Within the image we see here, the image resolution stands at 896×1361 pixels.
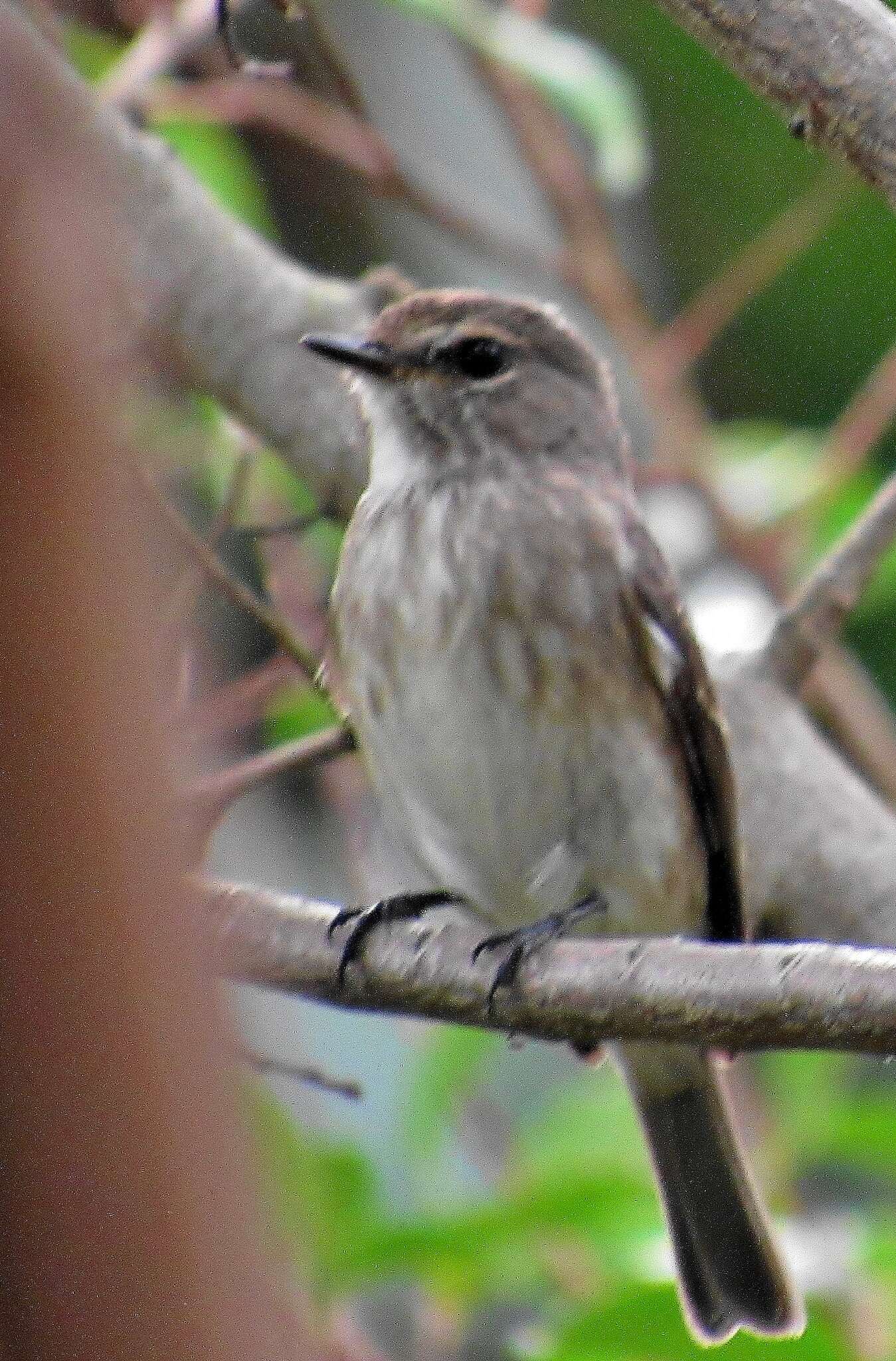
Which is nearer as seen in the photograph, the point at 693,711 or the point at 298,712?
the point at 693,711

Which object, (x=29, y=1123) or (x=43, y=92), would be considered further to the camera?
(x=43, y=92)

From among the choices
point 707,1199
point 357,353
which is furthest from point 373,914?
point 707,1199

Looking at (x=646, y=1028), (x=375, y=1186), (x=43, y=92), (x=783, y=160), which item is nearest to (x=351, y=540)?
(x=375, y=1186)

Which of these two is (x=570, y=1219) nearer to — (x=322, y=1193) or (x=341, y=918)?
(x=322, y=1193)

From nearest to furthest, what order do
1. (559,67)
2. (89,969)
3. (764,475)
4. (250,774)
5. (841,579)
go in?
(89,969) < (250,774) < (841,579) < (559,67) < (764,475)

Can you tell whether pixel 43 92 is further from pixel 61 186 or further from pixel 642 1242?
pixel 642 1242

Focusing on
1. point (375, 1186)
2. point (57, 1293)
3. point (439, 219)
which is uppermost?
point (57, 1293)

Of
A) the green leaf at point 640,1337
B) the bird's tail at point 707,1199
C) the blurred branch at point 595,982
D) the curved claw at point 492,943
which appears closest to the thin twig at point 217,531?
the blurred branch at point 595,982
